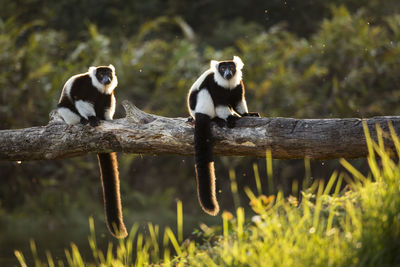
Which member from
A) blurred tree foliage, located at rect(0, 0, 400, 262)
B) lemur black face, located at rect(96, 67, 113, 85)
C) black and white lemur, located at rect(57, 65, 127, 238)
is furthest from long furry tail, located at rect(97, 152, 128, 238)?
blurred tree foliage, located at rect(0, 0, 400, 262)

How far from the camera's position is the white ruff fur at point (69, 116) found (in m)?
6.19

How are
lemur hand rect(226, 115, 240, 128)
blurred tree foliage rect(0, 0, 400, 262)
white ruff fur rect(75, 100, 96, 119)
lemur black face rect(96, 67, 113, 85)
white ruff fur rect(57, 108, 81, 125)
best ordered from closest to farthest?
lemur hand rect(226, 115, 240, 128) < white ruff fur rect(75, 100, 96, 119) < white ruff fur rect(57, 108, 81, 125) < lemur black face rect(96, 67, 113, 85) < blurred tree foliage rect(0, 0, 400, 262)

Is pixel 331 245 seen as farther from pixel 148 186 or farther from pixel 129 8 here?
pixel 129 8

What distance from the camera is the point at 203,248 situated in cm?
A: 601

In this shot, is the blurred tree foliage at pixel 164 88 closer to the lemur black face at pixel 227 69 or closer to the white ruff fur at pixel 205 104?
the lemur black face at pixel 227 69

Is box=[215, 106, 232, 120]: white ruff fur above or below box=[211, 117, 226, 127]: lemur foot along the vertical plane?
above

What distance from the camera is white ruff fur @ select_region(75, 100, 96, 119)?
19.9ft

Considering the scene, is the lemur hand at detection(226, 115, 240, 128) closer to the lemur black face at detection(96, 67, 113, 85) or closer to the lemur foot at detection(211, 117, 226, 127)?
the lemur foot at detection(211, 117, 226, 127)

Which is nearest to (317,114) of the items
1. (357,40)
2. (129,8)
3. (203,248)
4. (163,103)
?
(357,40)

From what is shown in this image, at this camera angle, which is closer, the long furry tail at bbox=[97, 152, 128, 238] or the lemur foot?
the lemur foot

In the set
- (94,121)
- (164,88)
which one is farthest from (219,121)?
(164,88)

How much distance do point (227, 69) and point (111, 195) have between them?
1.83m

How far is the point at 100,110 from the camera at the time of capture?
642cm

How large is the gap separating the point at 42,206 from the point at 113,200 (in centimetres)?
626
